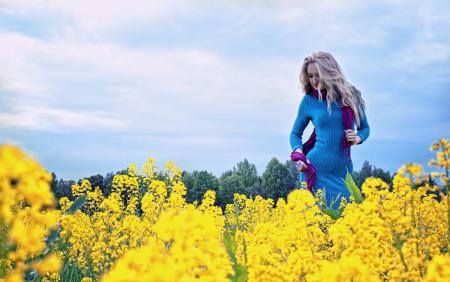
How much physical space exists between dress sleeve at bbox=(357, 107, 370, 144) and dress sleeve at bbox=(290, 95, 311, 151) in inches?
37.1

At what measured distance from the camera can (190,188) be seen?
17.8m

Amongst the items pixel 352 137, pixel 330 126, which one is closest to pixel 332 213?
pixel 352 137

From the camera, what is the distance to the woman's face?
365 inches

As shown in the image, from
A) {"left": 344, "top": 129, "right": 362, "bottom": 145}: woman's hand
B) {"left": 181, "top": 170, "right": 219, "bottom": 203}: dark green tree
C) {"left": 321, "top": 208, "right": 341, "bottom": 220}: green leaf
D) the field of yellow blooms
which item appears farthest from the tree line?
the field of yellow blooms

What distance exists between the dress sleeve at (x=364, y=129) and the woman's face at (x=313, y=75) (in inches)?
38.9

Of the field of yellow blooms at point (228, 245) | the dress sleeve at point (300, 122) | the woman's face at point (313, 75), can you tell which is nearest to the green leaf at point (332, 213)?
Result: the field of yellow blooms at point (228, 245)

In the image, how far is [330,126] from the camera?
9.23 meters

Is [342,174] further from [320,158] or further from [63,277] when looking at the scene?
[63,277]

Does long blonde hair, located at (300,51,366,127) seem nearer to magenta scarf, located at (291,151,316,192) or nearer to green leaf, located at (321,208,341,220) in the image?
magenta scarf, located at (291,151,316,192)

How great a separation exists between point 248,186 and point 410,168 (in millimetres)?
17361

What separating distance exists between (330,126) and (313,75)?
0.96 m

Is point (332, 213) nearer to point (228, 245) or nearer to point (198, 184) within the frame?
point (228, 245)

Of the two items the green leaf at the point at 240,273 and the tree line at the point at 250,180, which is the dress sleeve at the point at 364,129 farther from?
the tree line at the point at 250,180

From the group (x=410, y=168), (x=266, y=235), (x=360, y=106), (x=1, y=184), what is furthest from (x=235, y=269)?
(x=360, y=106)
